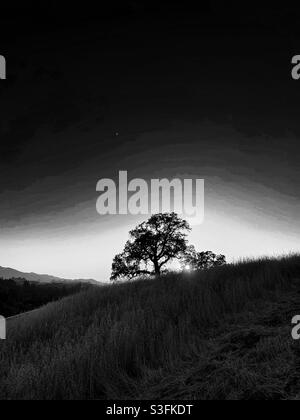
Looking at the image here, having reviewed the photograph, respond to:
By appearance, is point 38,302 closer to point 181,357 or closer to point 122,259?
point 122,259

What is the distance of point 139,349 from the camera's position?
539cm

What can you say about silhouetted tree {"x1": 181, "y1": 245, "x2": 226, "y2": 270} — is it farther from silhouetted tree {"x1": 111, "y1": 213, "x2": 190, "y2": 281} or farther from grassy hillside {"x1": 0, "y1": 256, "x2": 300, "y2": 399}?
grassy hillside {"x1": 0, "y1": 256, "x2": 300, "y2": 399}

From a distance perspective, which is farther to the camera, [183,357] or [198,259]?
[198,259]

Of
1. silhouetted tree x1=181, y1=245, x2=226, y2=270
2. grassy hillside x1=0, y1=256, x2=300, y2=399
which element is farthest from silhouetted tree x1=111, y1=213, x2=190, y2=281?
grassy hillside x1=0, y1=256, x2=300, y2=399

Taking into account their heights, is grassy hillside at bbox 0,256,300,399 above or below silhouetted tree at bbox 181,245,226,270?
below

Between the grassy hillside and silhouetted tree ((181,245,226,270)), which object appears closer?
the grassy hillside

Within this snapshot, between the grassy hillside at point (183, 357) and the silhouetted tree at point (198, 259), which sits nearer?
the grassy hillside at point (183, 357)

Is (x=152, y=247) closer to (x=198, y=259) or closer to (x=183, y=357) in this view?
(x=198, y=259)

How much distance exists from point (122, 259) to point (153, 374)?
22.2m

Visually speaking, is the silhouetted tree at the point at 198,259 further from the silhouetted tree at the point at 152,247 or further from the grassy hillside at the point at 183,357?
the grassy hillside at the point at 183,357

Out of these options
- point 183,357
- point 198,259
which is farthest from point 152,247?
point 183,357

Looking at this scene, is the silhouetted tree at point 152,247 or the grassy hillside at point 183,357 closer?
the grassy hillside at point 183,357

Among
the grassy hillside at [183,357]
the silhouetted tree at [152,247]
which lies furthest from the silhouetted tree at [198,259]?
the grassy hillside at [183,357]

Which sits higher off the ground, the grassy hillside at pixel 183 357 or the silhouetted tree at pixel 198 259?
the silhouetted tree at pixel 198 259
